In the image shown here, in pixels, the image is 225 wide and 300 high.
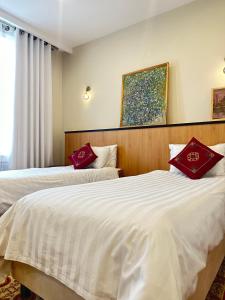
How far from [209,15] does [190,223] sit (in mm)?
2795

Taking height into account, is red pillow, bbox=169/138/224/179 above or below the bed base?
above

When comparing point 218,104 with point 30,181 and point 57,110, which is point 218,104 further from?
point 57,110

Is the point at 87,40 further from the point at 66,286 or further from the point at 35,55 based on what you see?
the point at 66,286

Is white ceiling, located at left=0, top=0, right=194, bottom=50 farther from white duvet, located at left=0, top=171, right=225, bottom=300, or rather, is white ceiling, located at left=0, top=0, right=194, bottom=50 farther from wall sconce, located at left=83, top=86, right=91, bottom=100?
white duvet, located at left=0, top=171, right=225, bottom=300

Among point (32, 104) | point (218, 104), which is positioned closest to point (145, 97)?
point (218, 104)

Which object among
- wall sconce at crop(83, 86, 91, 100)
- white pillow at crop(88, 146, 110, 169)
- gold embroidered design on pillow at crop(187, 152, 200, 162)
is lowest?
white pillow at crop(88, 146, 110, 169)

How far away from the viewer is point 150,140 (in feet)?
9.69

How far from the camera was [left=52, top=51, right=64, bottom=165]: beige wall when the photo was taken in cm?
421

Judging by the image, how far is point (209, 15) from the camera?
274cm

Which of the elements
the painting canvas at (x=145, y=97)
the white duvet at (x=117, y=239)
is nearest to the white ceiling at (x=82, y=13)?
the painting canvas at (x=145, y=97)

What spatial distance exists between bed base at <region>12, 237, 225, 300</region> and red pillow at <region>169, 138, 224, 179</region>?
938 millimetres

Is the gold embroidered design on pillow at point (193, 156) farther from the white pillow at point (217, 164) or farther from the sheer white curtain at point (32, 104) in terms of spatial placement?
the sheer white curtain at point (32, 104)

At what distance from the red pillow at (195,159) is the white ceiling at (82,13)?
197cm

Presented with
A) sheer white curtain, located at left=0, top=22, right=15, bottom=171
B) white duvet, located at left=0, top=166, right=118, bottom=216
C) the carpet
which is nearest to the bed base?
the carpet
